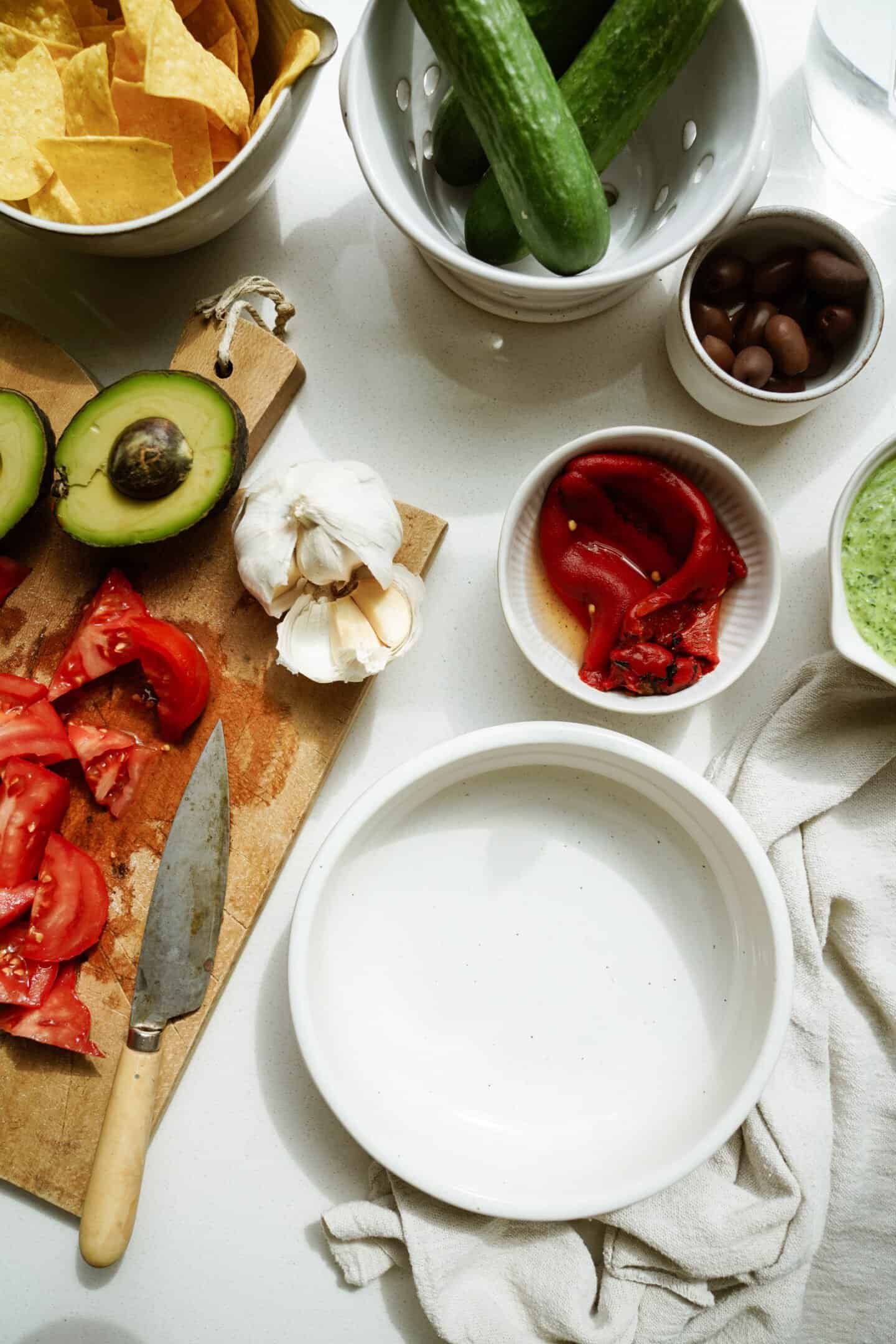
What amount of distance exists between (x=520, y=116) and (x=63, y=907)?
855mm

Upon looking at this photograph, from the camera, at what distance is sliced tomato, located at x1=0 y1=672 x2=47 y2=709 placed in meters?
1.03

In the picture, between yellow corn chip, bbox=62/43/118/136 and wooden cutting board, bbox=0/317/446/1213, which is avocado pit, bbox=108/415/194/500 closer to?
wooden cutting board, bbox=0/317/446/1213

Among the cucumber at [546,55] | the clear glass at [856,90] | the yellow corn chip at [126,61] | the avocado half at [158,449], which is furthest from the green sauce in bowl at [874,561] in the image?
the yellow corn chip at [126,61]

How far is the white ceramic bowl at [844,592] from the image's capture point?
37.1 inches

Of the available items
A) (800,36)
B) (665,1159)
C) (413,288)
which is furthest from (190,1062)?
(800,36)

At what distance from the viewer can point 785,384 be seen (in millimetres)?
1021

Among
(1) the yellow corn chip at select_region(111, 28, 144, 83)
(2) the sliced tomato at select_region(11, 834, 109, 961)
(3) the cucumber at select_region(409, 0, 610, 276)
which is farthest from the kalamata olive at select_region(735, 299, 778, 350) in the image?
(2) the sliced tomato at select_region(11, 834, 109, 961)

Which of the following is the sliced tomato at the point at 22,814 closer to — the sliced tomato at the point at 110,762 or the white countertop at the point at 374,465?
the sliced tomato at the point at 110,762

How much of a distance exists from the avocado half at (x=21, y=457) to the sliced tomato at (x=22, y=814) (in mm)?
245

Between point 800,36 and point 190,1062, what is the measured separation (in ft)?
4.45

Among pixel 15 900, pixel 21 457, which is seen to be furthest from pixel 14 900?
pixel 21 457

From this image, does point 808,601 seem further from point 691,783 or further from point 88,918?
point 88,918

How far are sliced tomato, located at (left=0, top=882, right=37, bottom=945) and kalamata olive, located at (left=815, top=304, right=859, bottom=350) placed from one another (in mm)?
983

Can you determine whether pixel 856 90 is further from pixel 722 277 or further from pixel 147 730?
pixel 147 730
